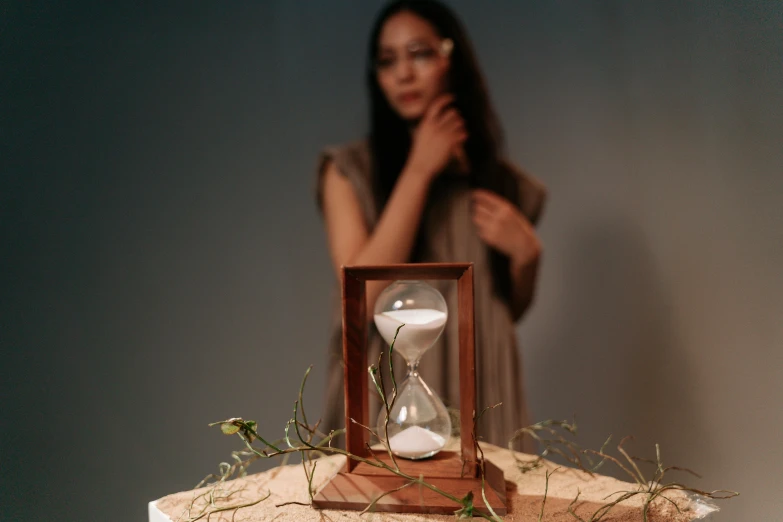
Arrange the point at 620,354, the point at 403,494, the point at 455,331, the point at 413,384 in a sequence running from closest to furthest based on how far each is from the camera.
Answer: the point at 403,494
the point at 413,384
the point at 620,354
the point at 455,331

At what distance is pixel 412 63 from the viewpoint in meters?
1.76

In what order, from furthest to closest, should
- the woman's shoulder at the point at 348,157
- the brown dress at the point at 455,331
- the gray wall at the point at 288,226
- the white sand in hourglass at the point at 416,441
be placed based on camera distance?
the woman's shoulder at the point at 348,157 < the brown dress at the point at 455,331 < the gray wall at the point at 288,226 < the white sand in hourglass at the point at 416,441

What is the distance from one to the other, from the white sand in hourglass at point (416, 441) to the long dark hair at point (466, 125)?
3.35 ft

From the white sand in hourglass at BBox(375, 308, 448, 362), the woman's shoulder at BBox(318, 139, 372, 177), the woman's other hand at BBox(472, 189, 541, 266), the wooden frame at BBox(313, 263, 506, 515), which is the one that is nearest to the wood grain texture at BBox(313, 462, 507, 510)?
the wooden frame at BBox(313, 263, 506, 515)

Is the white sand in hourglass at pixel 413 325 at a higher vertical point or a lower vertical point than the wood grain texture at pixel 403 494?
higher

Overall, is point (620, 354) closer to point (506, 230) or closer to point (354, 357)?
point (506, 230)

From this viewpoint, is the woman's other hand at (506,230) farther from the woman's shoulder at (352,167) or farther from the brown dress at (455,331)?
the woman's shoulder at (352,167)

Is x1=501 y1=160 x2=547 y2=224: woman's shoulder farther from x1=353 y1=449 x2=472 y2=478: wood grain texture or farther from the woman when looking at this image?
x1=353 y1=449 x2=472 y2=478: wood grain texture

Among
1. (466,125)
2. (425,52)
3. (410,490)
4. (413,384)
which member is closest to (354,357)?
(413,384)

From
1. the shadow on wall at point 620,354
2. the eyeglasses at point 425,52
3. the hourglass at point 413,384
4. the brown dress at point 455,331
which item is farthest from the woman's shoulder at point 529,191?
the hourglass at point 413,384

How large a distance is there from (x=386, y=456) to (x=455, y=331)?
0.86 metres

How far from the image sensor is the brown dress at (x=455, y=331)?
5.53ft

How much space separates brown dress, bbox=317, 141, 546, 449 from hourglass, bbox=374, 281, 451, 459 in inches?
32.6

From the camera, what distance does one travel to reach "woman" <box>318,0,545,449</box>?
1.70 meters
